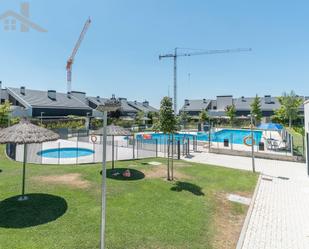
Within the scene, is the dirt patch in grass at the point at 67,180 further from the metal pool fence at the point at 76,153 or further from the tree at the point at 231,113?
the tree at the point at 231,113

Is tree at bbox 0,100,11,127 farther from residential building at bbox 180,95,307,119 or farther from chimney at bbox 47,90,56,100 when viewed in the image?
residential building at bbox 180,95,307,119

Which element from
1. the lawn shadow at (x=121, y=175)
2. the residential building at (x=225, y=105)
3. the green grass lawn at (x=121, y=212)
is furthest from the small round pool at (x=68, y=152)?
the residential building at (x=225, y=105)

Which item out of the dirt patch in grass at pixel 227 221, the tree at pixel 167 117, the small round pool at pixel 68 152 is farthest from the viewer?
the small round pool at pixel 68 152

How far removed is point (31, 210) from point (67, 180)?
3461mm

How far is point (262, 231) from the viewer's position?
6820 millimetres

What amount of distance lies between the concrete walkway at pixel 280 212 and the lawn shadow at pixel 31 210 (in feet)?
20.5

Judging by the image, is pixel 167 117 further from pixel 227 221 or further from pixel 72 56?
pixel 72 56

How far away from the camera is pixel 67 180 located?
35.0 feet

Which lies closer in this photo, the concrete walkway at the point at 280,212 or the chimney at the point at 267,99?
the concrete walkway at the point at 280,212

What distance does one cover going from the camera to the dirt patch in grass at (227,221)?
6.05 meters

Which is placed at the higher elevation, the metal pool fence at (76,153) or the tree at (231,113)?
the tree at (231,113)

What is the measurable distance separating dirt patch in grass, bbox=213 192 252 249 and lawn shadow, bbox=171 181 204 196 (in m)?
0.89

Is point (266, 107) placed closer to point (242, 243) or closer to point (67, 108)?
point (67, 108)

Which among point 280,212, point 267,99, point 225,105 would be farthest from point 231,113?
point 280,212
